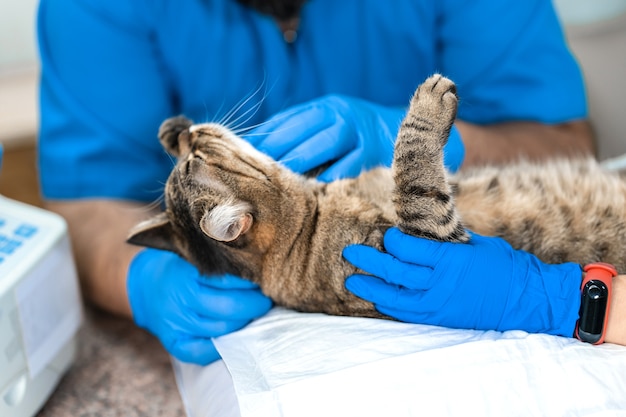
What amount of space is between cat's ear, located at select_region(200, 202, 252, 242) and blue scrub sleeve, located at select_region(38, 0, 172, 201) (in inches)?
22.9

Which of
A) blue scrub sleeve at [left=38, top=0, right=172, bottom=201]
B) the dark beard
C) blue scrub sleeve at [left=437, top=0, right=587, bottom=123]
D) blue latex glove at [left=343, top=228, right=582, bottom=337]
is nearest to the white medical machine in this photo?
blue scrub sleeve at [left=38, top=0, right=172, bottom=201]

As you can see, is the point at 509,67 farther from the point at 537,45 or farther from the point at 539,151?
the point at 539,151

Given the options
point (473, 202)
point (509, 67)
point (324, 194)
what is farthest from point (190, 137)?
point (509, 67)

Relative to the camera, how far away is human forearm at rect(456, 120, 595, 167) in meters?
1.44

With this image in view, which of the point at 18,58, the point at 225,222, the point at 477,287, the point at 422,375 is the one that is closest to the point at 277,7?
the point at 225,222

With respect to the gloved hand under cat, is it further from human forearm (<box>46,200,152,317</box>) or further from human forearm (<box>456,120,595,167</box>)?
human forearm (<box>46,200,152,317</box>)

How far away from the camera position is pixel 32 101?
7.51 ft

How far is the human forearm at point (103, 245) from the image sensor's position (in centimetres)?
132

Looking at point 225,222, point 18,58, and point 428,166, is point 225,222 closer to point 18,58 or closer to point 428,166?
point 428,166

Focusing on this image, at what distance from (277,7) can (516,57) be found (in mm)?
601

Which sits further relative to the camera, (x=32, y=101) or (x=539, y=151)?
(x=32, y=101)

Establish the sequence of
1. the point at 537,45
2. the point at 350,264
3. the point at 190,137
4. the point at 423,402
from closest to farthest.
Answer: the point at 423,402 < the point at 350,264 < the point at 190,137 < the point at 537,45

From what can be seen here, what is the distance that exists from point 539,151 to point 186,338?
3.21 feet

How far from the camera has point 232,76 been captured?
143 centimetres
